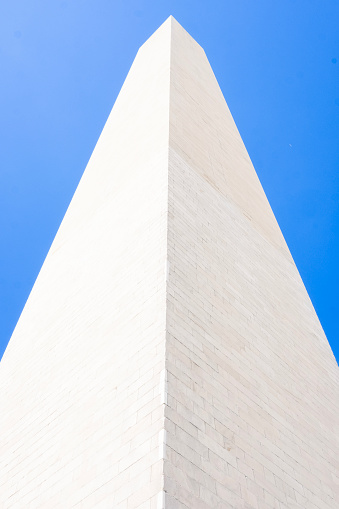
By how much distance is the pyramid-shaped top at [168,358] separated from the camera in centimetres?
436

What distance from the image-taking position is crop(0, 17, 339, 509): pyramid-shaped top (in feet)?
14.3

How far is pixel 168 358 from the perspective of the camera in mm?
4719

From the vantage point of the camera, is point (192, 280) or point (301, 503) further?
point (192, 280)

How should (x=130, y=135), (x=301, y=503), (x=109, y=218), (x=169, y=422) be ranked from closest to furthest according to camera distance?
(x=169, y=422) → (x=301, y=503) → (x=109, y=218) → (x=130, y=135)

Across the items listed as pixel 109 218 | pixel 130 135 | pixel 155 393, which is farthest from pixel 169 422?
pixel 130 135

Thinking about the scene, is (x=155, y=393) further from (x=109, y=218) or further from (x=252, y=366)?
(x=109, y=218)

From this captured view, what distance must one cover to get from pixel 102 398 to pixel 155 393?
2.76 feet

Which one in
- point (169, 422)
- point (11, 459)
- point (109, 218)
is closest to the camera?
point (169, 422)

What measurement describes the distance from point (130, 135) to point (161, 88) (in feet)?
4.86

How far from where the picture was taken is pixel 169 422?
4.20m

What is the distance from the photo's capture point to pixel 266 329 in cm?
706

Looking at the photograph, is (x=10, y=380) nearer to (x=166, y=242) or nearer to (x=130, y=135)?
(x=166, y=242)

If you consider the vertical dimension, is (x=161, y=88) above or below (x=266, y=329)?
above

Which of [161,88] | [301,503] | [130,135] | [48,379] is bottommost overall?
[301,503]
